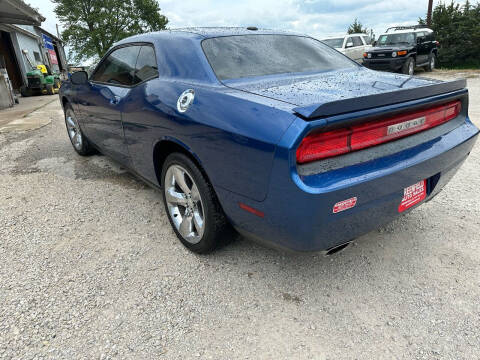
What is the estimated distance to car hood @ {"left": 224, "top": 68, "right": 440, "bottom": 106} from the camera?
185 centimetres

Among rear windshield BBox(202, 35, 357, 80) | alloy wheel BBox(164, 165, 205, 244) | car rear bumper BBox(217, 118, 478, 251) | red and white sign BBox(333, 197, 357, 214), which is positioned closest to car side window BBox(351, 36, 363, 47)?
rear windshield BBox(202, 35, 357, 80)

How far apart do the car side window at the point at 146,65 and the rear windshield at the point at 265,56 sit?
1.69 feet

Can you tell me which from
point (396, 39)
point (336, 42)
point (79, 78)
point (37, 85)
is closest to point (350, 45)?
point (336, 42)

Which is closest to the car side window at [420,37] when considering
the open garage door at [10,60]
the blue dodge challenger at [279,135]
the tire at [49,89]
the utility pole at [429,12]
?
the utility pole at [429,12]

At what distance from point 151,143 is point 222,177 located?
0.92 m

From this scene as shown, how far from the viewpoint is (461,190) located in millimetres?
3508

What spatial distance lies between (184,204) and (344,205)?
4.19ft

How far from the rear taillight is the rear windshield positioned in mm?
891

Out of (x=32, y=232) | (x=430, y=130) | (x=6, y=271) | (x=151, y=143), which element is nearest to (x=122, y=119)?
(x=151, y=143)

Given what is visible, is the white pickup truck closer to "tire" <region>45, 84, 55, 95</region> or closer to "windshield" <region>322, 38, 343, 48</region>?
"windshield" <region>322, 38, 343, 48</region>

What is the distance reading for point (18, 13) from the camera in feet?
39.4

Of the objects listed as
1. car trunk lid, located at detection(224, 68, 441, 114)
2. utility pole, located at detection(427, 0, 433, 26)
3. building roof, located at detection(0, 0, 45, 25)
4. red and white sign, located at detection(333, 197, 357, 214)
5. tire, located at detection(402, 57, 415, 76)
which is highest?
building roof, located at detection(0, 0, 45, 25)

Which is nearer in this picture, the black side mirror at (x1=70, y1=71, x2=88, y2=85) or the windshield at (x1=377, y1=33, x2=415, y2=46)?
the black side mirror at (x1=70, y1=71, x2=88, y2=85)

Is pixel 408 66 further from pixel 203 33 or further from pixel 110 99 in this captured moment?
pixel 110 99
